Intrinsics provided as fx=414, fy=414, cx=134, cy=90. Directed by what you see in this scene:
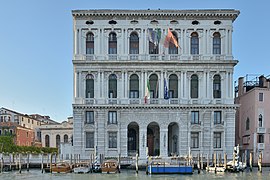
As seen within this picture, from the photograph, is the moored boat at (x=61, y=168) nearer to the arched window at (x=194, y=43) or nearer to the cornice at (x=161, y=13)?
the cornice at (x=161, y=13)

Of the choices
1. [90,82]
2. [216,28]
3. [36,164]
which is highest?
[216,28]

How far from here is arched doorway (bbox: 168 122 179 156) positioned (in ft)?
121

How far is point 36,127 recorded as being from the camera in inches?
2606

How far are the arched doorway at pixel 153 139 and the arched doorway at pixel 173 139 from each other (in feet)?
3.99

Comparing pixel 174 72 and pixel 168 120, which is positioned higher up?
pixel 174 72

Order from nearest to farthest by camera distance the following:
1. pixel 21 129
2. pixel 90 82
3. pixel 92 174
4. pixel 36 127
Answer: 1. pixel 92 174
2. pixel 90 82
3. pixel 21 129
4. pixel 36 127

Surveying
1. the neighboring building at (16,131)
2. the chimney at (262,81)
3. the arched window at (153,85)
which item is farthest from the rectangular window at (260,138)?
the neighboring building at (16,131)

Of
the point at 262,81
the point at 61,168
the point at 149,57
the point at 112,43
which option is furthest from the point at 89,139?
the point at 262,81

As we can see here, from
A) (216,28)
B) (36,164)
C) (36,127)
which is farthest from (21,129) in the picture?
(216,28)

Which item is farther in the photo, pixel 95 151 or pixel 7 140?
pixel 7 140

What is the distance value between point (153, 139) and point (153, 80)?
580cm

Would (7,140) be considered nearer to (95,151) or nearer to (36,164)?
(36,164)

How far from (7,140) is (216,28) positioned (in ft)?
88.6

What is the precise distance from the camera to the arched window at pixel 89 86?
120 feet
